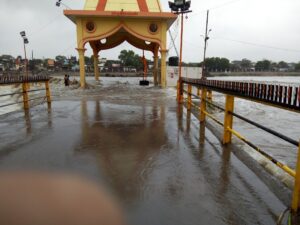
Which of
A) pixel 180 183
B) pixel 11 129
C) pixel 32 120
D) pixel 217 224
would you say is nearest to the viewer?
pixel 217 224

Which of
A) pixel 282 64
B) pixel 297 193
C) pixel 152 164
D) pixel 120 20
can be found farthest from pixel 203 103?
pixel 282 64

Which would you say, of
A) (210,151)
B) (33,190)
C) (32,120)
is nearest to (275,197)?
(210,151)

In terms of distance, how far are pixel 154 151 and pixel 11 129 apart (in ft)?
12.2

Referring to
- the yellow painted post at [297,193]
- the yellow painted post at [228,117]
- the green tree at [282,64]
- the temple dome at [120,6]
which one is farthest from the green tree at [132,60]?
the yellow painted post at [297,193]

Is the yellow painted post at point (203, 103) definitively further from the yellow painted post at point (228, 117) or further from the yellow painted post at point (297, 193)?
the yellow painted post at point (297, 193)

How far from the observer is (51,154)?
14.4 ft

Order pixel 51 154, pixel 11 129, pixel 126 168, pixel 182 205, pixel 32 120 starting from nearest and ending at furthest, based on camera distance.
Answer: pixel 182 205
pixel 126 168
pixel 51 154
pixel 11 129
pixel 32 120

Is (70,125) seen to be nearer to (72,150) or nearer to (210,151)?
(72,150)

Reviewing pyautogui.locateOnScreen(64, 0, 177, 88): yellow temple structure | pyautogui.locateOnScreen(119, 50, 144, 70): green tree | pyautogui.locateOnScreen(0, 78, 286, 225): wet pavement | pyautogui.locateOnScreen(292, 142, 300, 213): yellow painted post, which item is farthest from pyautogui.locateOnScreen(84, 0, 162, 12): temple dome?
pyautogui.locateOnScreen(119, 50, 144, 70): green tree

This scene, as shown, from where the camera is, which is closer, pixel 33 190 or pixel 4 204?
pixel 4 204

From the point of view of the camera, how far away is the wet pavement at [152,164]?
2668 mm

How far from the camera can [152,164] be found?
391 cm

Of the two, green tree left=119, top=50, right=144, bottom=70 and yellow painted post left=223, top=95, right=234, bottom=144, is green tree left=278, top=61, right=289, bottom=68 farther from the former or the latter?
yellow painted post left=223, top=95, right=234, bottom=144

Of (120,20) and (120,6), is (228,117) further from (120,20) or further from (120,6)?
(120,6)
